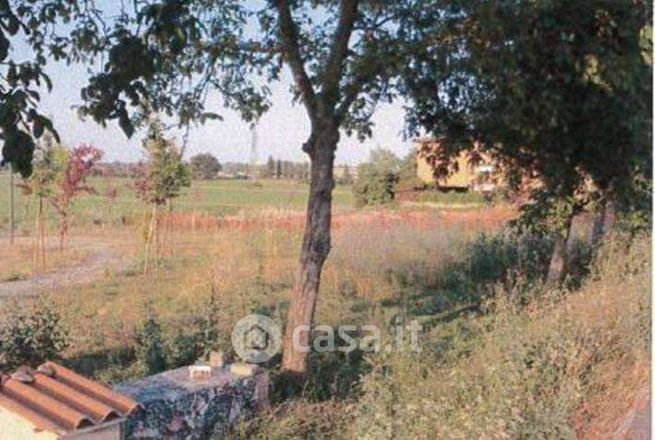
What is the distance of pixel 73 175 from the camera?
18859 mm

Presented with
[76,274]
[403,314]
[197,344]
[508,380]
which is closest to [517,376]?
[508,380]

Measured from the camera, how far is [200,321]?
1016 cm

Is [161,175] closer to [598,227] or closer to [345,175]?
[598,227]

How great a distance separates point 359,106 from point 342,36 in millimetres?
1499

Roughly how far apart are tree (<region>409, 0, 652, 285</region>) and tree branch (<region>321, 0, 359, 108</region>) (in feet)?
2.42

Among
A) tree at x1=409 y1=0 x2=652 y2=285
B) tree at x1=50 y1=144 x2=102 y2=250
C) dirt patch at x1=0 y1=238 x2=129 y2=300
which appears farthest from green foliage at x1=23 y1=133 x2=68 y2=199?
tree at x1=409 y1=0 x2=652 y2=285

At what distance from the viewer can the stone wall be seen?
5.09 m

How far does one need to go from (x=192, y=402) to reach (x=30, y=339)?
7.49 feet

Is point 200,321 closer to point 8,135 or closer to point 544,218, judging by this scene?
point 544,218

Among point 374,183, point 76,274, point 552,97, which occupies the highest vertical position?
point 552,97

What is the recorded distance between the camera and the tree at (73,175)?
1881 cm

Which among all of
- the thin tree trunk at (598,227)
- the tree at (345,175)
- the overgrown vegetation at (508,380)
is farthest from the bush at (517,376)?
the tree at (345,175)

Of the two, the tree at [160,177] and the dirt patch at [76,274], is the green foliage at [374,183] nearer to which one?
the dirt patch at [76,274]

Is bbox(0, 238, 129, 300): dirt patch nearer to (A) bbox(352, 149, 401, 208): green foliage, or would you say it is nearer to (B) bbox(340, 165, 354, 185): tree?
(B) bbox(340, 165, 354, 185): tree
